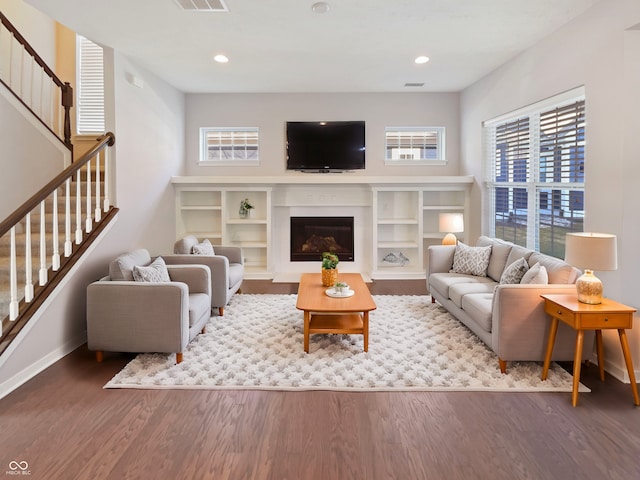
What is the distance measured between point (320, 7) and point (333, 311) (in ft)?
8.24

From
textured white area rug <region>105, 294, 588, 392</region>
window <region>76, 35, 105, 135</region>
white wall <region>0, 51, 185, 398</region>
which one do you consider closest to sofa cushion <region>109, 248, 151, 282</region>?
white wall <region>0, 51, 185, 398</region>

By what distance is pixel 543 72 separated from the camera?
4.37 meters

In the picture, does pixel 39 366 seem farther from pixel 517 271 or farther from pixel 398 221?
pixel 398 221

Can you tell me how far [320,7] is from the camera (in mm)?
3598

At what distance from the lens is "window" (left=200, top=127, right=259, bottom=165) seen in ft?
23.5

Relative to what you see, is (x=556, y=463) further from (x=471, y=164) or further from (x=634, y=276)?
(x=471, y=164)

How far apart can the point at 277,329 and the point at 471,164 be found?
408 centimetres

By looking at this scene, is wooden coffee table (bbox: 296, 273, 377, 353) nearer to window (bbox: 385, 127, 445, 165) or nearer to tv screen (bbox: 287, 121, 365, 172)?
tv screen (bbox: 287, 121, 365, 172)

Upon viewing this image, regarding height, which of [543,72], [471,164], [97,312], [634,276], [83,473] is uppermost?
[543,72]

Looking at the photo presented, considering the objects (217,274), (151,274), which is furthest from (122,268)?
(217,274)

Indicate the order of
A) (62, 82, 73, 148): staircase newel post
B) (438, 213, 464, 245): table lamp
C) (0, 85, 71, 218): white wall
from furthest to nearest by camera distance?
(438, 213, 464, 245): table lamp → (62, 82, 73, 148): staircase newel post → (0, 85, 71, 218): white wall

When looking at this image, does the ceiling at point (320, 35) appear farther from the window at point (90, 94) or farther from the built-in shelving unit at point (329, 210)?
the built-in shelving unit at point (329, 210)

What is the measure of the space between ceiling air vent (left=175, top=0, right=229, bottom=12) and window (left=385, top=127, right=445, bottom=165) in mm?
4010

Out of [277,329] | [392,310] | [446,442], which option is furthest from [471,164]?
[446,442]
